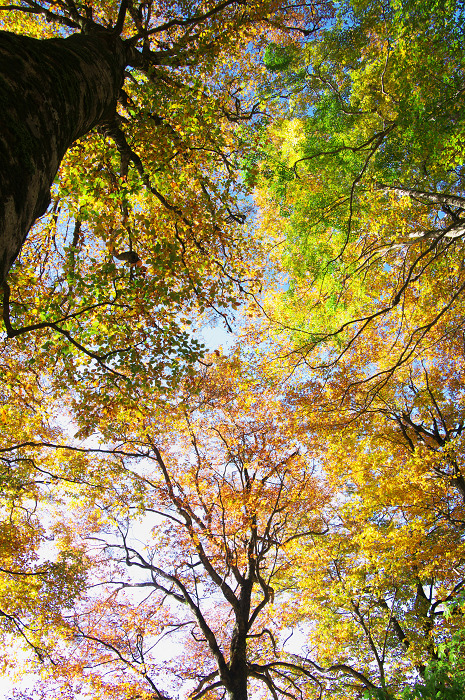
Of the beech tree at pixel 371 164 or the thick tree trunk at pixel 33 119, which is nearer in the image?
the thick tree trunk at pixel 33 119

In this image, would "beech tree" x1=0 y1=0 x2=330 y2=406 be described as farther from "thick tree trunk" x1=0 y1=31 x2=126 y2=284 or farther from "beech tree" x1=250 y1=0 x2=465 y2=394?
"beech tree" x1=250 y1=0 x2=465 y2=394

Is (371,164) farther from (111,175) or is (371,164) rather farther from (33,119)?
(33,119)

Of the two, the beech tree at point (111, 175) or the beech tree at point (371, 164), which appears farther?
the beech tree at point (371, 164)

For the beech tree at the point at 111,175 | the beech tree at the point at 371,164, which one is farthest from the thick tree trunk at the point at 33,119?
the beech tree at the point at 371,164

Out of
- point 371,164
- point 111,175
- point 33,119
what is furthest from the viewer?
point 371,164

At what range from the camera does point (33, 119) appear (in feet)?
5.72

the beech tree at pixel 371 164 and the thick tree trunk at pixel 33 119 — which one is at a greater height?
the beech tree at pixel 371 164

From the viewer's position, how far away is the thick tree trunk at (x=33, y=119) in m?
1.50

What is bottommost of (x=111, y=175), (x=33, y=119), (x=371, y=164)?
(x=33, y=119)

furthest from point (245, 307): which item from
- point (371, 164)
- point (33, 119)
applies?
point (33, 119)

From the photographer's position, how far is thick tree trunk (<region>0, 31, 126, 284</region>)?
1.50m

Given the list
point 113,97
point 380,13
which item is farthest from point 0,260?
point 380,13

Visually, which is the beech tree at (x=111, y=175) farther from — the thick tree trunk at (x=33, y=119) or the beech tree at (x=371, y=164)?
the beech tree at (x=371, y=164)

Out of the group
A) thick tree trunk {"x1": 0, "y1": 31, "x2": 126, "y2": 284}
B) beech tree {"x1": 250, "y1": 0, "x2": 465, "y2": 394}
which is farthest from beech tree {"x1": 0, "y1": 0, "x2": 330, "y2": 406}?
beech tree {"x1": 250, "y1": 0, "x2": 465, "y2": 394}
